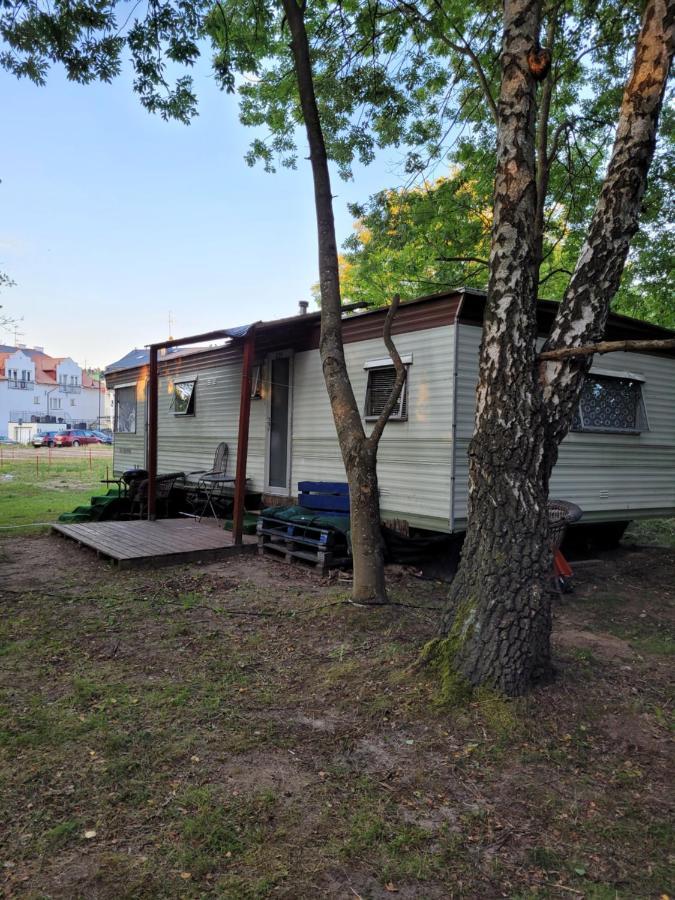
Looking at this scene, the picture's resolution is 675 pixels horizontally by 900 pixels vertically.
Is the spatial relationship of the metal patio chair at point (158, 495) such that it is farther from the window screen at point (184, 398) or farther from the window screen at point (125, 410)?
the window screen at point (125, 410)

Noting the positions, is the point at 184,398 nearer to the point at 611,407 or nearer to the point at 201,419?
the point at 201,419

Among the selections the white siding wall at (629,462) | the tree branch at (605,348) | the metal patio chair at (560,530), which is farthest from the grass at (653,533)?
the tree branch at (605,348)

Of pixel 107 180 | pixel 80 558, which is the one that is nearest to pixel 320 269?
pixel 80 558

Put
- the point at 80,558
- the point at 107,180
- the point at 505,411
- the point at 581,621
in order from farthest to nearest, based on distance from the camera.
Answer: the point at 107,180 → the point at 80,558 → the point at 581,621 → the point at 505,411

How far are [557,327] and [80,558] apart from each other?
626cm

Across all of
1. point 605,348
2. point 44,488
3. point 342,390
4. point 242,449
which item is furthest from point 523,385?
point 44,488

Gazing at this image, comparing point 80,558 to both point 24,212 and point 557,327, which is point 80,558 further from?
point 24,212

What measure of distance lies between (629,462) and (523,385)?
552 cm

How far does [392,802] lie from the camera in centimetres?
243

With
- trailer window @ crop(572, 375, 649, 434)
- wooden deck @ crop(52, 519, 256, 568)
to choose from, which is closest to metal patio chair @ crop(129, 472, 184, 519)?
wooden deck @ crop(52, 519, 256, 568)

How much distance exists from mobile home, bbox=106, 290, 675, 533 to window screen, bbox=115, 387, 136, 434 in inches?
103

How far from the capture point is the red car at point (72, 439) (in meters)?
36.8

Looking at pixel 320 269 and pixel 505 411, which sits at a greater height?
pixel 320 269

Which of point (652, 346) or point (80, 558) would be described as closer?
point (652, 346)
